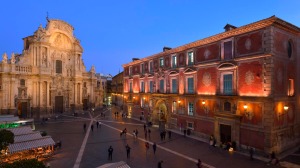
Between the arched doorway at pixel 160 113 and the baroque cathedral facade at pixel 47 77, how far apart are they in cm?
2690

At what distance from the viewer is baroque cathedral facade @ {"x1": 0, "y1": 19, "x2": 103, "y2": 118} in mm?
38844

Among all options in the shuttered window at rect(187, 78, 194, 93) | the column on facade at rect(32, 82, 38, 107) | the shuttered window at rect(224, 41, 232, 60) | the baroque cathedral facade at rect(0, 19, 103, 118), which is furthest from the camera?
the column on facade at rect(32, 82, 38, 107)

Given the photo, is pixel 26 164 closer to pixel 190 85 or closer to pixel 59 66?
pixel 190 85

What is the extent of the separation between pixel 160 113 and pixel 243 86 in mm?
16826

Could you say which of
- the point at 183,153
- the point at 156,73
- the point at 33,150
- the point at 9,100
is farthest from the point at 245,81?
the point at 9,100

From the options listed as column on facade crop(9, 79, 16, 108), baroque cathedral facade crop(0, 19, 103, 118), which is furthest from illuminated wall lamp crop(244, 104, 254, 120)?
column on facade crop(9, 79, 16, 108)

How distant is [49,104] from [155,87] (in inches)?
1097

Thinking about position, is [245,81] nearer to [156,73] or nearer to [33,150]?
[156,73]

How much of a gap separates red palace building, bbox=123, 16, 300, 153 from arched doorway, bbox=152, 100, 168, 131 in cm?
213

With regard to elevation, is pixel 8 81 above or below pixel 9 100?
above

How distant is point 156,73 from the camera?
114 feet

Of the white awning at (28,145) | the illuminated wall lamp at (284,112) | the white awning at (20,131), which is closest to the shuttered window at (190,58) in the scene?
the illuminated wall lamp at (284,112)

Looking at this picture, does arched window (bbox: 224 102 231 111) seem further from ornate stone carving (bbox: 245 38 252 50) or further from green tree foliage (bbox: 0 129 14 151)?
green tree foliage (bbox: 0 129 14 151)

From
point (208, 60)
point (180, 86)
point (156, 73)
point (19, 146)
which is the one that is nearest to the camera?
point (19, 146)
